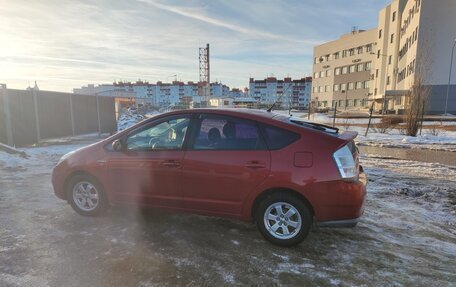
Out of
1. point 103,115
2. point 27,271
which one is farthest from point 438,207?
point 103,115

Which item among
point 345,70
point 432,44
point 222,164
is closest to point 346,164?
point 222,164

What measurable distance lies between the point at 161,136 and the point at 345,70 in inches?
3078

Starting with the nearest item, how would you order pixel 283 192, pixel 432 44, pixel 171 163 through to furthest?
1. pixel 283 192
2. pixel 171 163
3. pixel 432 44

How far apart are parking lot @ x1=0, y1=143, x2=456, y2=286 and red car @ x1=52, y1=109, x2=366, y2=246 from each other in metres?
0.34

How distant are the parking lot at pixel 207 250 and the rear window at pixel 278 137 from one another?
4.08 feet

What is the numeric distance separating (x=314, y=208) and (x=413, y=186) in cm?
425

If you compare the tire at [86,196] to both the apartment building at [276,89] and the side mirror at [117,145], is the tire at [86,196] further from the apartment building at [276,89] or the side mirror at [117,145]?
the apartment building at [276,89]

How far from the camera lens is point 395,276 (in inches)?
134

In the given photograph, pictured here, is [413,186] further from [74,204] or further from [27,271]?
[27,271]

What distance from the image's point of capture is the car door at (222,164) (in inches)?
156

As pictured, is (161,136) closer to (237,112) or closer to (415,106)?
(237,112)

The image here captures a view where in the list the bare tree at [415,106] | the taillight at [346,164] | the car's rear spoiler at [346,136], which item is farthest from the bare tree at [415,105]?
the taillight at [346,164]

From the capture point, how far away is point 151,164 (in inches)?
175

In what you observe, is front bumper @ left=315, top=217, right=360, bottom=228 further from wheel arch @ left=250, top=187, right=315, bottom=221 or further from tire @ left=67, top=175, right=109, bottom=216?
tire @ left=67, top=175, right=109, bottom=216
